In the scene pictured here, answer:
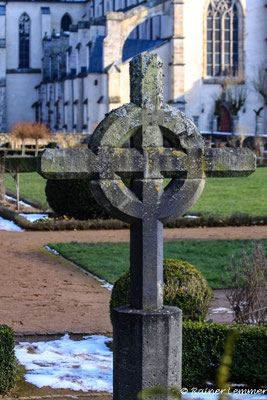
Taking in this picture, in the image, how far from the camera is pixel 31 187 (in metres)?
31.3

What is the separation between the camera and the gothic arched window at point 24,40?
70812 millimetres

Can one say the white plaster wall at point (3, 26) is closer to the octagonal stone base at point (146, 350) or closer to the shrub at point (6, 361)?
the shrub at point (6, 361)

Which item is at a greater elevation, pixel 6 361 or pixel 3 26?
pixel 3 26

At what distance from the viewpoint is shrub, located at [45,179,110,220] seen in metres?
20.2

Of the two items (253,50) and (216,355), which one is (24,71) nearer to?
(253,50)

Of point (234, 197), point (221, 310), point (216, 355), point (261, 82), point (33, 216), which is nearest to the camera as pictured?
point (216, 355)

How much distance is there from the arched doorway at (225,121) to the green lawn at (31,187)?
16.3 meters

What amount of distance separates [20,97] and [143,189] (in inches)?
2587

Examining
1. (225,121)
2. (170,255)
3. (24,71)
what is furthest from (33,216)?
(24,71)

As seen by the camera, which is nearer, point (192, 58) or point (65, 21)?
point (192, 58)

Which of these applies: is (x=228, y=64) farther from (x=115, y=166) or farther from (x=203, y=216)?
(x=115, y=166)

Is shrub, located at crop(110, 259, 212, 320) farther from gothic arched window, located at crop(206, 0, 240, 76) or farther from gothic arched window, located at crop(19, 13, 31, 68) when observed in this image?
gothic arched window, located at crop(19, 13, 31, 68)

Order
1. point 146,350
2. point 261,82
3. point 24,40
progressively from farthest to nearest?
point 24,40, point 261,82, point 146,350

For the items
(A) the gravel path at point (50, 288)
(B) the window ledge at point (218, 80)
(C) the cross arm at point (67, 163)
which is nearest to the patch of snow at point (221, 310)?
(A) the gravel path at point (50, 288)
